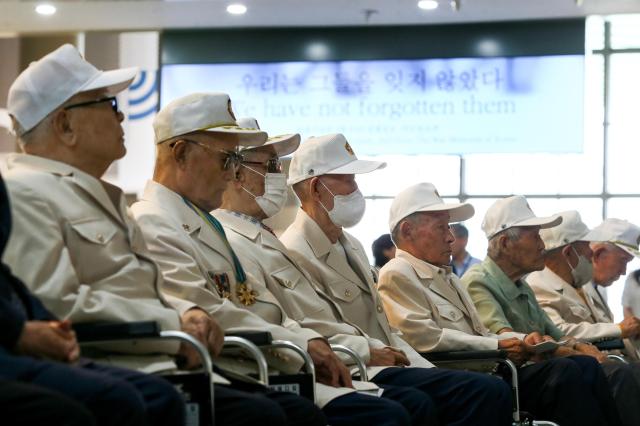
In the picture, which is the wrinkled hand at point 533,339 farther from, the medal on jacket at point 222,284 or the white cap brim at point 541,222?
the medal on jacket at point 222,284

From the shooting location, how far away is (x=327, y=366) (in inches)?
150

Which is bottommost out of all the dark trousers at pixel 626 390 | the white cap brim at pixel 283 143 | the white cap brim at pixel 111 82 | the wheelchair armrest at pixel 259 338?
the dark trousers at pixel 626 390

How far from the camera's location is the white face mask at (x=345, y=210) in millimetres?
4758

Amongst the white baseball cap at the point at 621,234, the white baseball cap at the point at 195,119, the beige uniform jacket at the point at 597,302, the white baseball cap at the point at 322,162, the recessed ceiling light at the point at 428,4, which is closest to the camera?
the white baseball cap at the point at 195,119

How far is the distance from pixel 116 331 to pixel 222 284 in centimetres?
101

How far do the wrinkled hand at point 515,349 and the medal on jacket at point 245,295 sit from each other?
59.7 inches

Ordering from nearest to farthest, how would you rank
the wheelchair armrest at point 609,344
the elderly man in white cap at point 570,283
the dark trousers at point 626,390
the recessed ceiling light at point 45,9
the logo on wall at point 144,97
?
1. the dark trousers at point 626,390
2. the wheelchair armrest at point 609,344
3. the elderly man in white cap at point 570,283
4. the recessed ceiling light at point 45,9
5. the logo on wall at point 144,97

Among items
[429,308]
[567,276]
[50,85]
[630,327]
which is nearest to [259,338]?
[50,85]

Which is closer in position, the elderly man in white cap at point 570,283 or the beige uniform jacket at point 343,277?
the beige uniform jacket at point 343,277

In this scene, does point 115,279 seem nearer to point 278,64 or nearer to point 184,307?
point 184,307

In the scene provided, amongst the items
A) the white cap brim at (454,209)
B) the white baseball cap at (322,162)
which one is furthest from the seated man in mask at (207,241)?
the white cap brim at (454,209)

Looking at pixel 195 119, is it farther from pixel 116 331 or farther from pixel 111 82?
pixel 116 331

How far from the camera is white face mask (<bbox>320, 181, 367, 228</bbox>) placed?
15.6 feet

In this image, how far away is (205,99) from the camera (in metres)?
4.02
